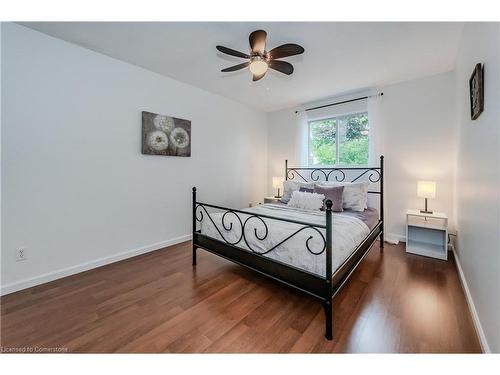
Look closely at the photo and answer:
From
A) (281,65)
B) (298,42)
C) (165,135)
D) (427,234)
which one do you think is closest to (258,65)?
(281,65)

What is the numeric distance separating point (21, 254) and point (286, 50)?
323 centimetres

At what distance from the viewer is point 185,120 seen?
3416 mm

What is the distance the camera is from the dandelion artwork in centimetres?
297

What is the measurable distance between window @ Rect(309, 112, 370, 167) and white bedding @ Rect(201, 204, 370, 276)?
178 centimetres

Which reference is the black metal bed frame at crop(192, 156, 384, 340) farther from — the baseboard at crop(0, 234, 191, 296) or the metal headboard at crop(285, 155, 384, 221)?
the baseboard at crop(0, 234, 191, 296)

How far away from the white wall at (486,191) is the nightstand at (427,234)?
945mm

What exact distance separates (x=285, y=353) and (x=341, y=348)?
38cm

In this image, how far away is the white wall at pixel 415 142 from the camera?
3.05m

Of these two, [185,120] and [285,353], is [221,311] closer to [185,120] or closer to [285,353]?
[285,353]

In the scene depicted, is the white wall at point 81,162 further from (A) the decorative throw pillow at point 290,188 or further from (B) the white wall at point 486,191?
(B) the white wall at point 486,191

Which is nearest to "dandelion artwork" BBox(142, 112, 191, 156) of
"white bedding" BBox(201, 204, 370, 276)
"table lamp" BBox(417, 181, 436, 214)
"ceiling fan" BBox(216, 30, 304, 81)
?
"white bedding" BBox(201, 204, 370, 276)

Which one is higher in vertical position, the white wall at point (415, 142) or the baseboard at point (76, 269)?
the white wall at point (415, 142)

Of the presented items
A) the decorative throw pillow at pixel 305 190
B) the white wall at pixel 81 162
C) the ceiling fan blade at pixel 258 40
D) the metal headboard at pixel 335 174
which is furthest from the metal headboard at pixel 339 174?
the ceiling fan blade at pixel 258 40
